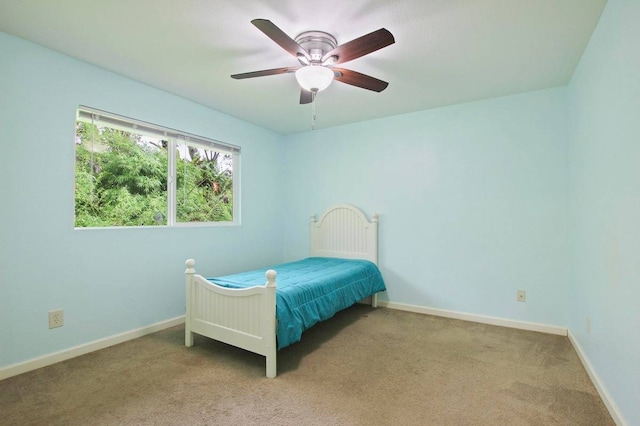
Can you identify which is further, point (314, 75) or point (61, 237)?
point (61, 237)

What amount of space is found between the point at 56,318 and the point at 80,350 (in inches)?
12.9

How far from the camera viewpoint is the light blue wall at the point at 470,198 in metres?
3.08

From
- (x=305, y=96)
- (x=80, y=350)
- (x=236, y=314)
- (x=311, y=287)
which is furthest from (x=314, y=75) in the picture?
(x=80, y=350)

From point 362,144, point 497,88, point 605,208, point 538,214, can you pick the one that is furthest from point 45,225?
point 538,214

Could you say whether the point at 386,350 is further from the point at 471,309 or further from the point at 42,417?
the point at 42,417

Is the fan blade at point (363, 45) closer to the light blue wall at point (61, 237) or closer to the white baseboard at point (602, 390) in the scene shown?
the light blue wall at point (61, 237)

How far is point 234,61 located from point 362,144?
2.04m

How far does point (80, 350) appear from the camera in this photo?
255 centimetres

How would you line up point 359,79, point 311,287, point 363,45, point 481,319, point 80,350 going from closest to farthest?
point 363,45
point 359,79
point 80,350
point 311,287
point 481,319

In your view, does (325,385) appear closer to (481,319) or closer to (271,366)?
(271,366)

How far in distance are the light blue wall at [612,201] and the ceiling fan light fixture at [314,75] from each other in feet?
5.11

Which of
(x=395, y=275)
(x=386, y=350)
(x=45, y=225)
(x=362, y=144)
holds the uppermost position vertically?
(x=362, y=144)

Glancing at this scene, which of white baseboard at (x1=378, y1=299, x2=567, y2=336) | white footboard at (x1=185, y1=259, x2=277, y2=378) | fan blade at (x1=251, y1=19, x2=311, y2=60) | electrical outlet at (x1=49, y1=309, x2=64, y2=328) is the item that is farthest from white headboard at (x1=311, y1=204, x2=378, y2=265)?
electrical outlet at (x1=49, y1=309, x2=64, y2=328)

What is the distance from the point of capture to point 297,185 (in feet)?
15.5
